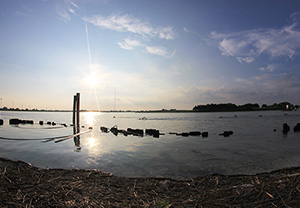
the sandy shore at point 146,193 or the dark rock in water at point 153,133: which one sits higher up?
the sandy shore at point 146,193

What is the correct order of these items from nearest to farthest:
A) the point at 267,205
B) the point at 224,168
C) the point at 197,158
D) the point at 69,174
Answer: the point at 267,205 → the point at 69,174 → the point at 224,168 → the point at 197,158

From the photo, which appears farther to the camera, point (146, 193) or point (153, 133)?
point (153, 133)

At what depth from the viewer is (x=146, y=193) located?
563 cm

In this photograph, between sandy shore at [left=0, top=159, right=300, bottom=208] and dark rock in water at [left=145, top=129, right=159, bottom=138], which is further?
dark rock in water at [left=145, top=129, right=159, bottom=138]

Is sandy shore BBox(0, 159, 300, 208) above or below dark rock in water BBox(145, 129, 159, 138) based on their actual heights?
above

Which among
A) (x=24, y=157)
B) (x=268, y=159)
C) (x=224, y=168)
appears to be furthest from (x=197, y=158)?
(x=24, y=157)

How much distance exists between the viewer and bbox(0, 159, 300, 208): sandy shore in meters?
3.95

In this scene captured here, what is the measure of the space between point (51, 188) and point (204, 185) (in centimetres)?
540

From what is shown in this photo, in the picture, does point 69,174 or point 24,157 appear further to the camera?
point 24,157

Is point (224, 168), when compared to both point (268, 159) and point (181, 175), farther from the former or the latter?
point (268, 159)

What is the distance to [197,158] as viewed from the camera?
1283cm

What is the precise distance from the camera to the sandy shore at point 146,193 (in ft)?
13.0

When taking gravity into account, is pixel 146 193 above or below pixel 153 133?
above

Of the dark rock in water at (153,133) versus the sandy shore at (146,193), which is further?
the dark rock in water at (153,133)
